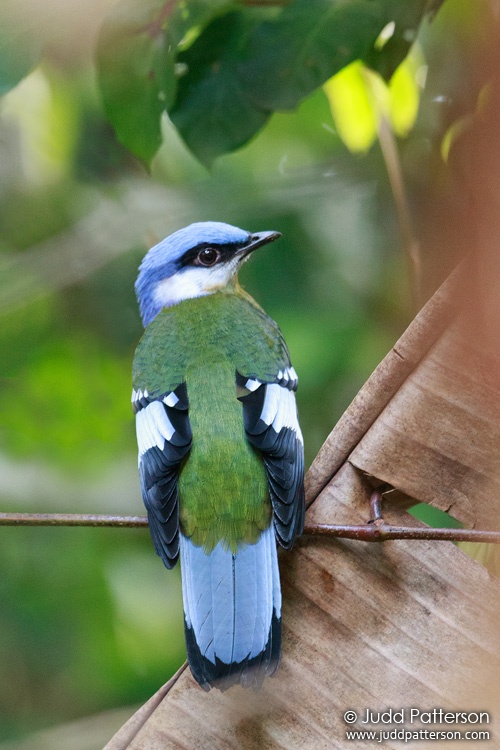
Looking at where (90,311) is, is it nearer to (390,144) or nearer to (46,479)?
(46,479)

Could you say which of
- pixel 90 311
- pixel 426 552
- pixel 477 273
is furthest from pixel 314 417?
pixel 477 273

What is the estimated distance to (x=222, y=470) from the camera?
1.74 metres

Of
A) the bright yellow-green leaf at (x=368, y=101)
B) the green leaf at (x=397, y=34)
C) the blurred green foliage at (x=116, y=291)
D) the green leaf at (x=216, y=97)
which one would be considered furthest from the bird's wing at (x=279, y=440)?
the bright yellow-green leaf at (x=368, y=101)

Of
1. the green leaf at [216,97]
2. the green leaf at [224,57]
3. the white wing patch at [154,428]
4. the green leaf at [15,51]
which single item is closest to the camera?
the white wing patch at [154,428]

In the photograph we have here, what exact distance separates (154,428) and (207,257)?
30.6 inches

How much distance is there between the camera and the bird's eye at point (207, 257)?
8.00 ft

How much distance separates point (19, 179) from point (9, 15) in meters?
1.43

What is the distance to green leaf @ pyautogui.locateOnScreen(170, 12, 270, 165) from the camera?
2.17 metres

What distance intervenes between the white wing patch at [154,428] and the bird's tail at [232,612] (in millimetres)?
260

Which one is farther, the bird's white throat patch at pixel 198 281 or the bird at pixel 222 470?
the bird's white throat patch at pixel 198 281

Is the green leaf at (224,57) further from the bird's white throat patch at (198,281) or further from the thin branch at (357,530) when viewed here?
the thin branch at (357,530)

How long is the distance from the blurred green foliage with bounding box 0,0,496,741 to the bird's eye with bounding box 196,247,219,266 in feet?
1.82

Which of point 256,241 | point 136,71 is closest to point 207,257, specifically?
point 256,241

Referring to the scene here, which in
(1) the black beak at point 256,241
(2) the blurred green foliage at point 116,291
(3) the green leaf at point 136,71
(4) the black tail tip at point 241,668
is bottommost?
(2) the blurred green foliage at point 116,291
